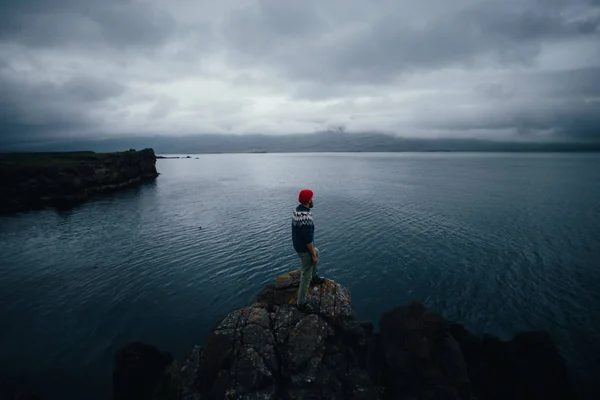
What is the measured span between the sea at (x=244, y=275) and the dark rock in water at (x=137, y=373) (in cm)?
181

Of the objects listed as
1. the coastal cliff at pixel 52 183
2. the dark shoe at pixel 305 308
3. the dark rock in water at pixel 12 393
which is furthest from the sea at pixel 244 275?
the coastal cliff at pixel 52 183

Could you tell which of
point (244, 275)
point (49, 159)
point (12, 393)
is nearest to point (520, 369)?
point (244, 275)

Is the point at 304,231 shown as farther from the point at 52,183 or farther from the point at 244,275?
the point at 52,183

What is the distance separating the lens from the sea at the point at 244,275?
19.1m

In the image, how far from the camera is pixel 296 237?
38.3 ft

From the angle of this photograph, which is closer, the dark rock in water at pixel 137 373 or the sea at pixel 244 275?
the dark rock in water at pixel 137 373

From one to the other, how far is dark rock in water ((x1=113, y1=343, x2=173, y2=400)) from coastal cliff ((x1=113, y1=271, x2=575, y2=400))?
0.05 metres

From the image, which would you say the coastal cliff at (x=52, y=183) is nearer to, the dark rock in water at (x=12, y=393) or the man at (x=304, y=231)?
the dark rock in water at (x=12, y=393)

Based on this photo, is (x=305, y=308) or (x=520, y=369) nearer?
(x=305, y=308)

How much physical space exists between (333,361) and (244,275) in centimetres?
1722

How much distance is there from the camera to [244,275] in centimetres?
2855

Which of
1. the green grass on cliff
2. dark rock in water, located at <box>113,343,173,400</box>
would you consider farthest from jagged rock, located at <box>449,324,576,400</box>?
the green grass on cliff

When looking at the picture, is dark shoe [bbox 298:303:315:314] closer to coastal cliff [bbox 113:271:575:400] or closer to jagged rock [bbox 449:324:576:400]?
coastal cliff [bbox 113:271:575:400]

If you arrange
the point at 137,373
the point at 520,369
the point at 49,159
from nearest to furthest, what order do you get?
the point at 520,369, the point at 137,373, the point at 49,159
